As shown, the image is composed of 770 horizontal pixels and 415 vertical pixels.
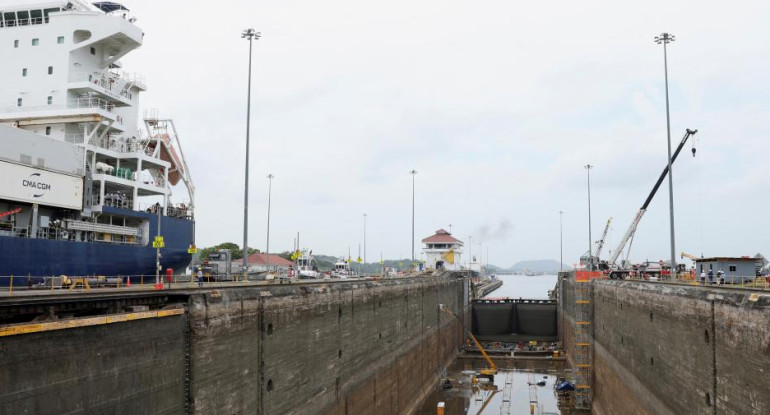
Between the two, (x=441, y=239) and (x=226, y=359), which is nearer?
(x=226, y=359)

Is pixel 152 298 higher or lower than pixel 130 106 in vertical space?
lower

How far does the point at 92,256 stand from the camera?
96.7 feet

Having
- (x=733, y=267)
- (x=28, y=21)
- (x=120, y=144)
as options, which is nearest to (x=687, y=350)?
(x=733, y=267)

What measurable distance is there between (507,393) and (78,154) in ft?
125

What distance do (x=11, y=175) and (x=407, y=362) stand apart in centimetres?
2692

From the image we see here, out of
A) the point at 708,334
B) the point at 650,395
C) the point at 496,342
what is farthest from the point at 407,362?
the point at 496,342

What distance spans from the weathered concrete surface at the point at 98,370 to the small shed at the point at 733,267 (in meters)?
32.9

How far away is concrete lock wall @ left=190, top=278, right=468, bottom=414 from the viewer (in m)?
15.6

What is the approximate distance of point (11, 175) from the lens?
25.4m

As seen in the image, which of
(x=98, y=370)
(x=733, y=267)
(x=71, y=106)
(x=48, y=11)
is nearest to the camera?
(x=98, y=370)

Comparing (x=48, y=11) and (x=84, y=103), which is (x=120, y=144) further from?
(x=48, y=11)

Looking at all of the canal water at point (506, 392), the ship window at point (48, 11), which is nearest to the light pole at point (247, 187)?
the ship window at point (48, 11)

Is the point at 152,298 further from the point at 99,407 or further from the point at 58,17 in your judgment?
the point at 58,17

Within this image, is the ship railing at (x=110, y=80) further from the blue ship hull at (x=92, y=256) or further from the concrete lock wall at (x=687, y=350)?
the concrete lock wall at (x=687, y=350)
